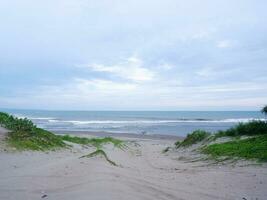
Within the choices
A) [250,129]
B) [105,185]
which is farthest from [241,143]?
[105,185]

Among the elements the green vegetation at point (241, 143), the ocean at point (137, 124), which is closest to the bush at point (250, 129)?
the green vegetation at point (241, 143)

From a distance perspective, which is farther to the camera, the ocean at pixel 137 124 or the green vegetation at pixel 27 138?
the ocean at pixel 137 124

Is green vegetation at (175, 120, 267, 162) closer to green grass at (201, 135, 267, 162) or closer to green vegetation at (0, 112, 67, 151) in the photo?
green grass at (201, 135, 267, 162)

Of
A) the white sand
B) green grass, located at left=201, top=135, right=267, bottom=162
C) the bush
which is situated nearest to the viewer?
the white sand

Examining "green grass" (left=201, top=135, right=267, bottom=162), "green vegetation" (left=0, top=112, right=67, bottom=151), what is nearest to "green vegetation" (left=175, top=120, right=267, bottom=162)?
"green grass" (left=201, top=135, right=267, bottom=162)

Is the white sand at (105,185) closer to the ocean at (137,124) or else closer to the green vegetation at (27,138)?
the green vegetation at (27,138)

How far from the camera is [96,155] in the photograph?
11859mm

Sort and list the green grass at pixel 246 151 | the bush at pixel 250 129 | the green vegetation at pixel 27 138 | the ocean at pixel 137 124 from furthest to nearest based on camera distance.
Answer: the ocean at pixel 137 124 < the bush at pixel 250 129 < the green vegetation at pixel 27 138 < the green grass at pixel 246 151

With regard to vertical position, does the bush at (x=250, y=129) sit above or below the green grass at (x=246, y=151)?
above

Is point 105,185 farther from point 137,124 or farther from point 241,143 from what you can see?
point 137,124

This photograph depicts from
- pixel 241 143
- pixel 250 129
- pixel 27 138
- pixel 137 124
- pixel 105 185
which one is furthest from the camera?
pixel 137 124

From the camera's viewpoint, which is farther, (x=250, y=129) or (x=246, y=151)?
(x=250, y=129)

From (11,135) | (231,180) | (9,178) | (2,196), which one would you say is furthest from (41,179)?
(11,135)

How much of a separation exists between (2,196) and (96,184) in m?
1.51
